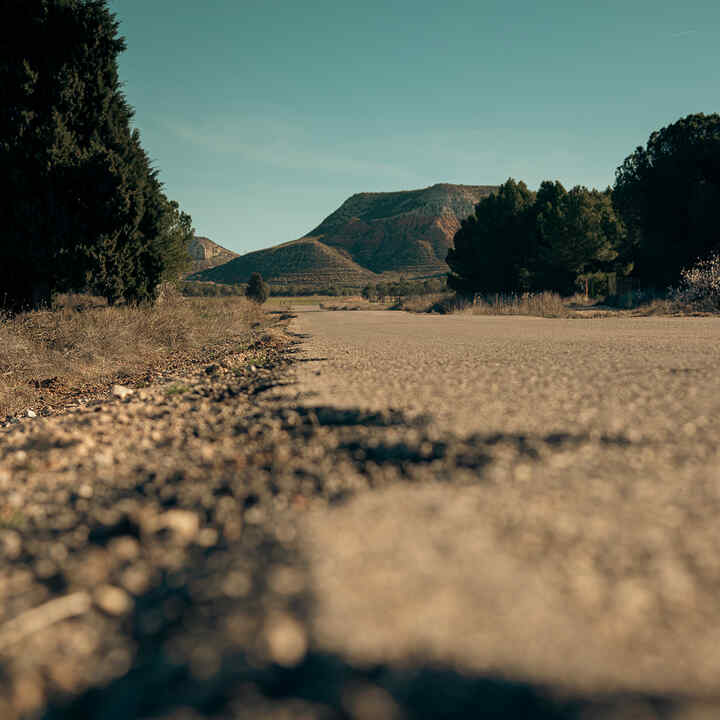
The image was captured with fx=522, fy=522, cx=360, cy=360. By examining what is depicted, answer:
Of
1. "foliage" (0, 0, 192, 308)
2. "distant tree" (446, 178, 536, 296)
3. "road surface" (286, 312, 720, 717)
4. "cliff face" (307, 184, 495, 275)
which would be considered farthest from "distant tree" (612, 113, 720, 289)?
"cliff face" (307, 184, 495, 275)

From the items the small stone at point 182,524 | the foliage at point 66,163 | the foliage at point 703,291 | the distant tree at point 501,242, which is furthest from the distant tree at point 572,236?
the small stone at point 182,524

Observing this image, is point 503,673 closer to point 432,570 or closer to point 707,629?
point 432,570

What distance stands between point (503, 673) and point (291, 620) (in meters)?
0.46

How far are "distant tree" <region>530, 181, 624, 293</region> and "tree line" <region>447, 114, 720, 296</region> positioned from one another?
0.05 meters

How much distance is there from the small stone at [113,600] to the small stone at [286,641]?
15.6 inches

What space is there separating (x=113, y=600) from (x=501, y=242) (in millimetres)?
34501

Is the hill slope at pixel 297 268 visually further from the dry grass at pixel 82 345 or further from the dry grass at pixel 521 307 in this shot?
the dry grass at pixel 82 345

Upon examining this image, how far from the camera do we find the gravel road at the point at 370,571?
3.22ft

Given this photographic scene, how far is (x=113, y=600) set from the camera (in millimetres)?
1293

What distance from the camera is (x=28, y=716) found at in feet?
3.23

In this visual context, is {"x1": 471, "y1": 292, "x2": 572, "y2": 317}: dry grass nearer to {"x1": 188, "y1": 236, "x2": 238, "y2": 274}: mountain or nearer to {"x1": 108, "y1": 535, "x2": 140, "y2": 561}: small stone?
{"x1": 108, "y1": 535, "x2": 140, "y2": 561}: small stone

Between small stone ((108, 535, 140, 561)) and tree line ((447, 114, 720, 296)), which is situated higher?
tree line ((447, 114, 720, 296))

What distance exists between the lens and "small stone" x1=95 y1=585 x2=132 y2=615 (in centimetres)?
127

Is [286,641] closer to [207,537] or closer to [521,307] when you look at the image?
[207,537]
